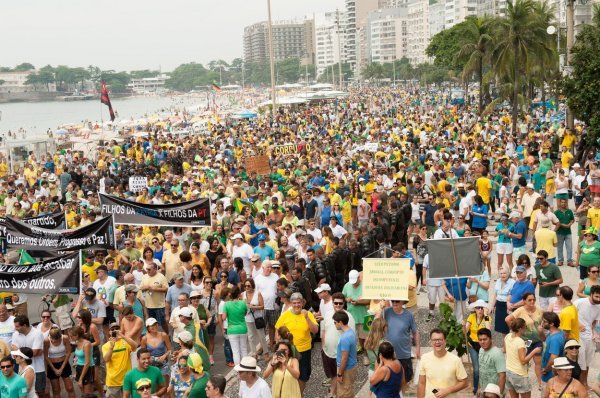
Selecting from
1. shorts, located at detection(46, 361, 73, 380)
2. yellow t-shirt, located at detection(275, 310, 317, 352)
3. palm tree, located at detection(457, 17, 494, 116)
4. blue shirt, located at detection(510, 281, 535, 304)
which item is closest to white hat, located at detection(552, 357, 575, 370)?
blue shirt, located at detection(510, 281, 535, 304)

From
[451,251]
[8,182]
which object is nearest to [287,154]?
[8,182]

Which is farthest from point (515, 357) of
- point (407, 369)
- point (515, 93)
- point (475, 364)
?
point (515, 93)

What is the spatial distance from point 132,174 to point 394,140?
10.9 metres

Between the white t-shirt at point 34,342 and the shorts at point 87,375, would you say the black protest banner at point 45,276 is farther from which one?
the shorts at point 87,375

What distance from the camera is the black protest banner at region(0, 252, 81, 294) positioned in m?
10.7

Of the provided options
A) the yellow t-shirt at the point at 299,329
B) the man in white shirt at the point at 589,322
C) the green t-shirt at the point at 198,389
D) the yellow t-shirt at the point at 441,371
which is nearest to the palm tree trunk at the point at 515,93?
the man in white shirt at the point at 589,322

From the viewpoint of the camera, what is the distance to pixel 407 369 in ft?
31.1

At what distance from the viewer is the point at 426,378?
7734mm

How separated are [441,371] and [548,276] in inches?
147

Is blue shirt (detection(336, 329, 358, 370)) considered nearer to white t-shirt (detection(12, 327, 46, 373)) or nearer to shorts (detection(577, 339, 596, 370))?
shorts (detection(577, 339, 596, 370))

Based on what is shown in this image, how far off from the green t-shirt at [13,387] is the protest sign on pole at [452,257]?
15.6 feet

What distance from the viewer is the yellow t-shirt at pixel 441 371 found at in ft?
25.0

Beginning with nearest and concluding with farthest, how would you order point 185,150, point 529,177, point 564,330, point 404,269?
point 564,330
point 404,269
point 529,177
point 185,150

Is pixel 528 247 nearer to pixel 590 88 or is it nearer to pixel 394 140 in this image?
pixel 590 88
